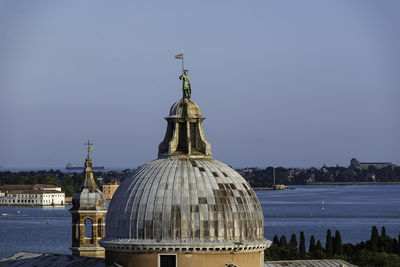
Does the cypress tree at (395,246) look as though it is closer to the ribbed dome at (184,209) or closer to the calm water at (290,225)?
the calm water at (290,225)

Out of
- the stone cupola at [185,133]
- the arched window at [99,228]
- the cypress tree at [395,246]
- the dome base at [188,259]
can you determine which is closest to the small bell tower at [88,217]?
the arched window at [99,228]

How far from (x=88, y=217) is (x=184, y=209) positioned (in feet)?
38.8

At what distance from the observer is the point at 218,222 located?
20938 millimetres

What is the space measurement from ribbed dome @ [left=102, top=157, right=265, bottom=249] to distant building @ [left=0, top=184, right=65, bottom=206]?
4927 inches

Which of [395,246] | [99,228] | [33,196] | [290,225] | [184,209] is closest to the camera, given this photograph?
[184,209]

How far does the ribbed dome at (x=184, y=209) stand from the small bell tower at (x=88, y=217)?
9677 millimetres

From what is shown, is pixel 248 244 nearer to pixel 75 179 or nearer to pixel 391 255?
pixel 391 255

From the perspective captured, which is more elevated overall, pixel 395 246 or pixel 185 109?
pixel 185 109

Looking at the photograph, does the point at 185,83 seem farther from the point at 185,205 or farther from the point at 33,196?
the point at 33,196

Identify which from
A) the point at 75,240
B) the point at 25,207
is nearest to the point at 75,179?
the point at 25,207

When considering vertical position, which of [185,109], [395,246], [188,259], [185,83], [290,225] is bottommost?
[395,246]

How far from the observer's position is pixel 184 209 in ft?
68.6

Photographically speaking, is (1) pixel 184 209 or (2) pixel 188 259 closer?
(2) pixel 188 259

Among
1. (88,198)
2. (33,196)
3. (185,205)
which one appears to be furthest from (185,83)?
(33,196)
